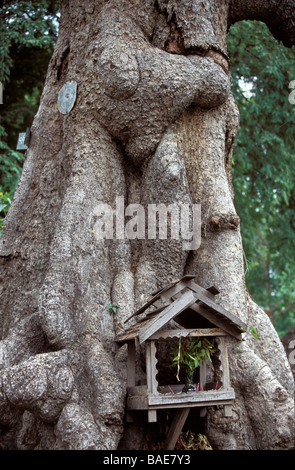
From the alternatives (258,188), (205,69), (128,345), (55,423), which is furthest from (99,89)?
(258,188)

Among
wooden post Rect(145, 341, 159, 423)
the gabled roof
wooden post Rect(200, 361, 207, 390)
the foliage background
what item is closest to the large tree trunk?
wooden post Rect(200, 361, 207, 390)

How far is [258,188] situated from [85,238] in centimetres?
742

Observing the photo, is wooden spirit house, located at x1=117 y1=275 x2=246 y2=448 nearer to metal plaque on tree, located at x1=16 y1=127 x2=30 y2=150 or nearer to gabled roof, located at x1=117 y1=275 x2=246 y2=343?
gabled roof, located at x1=117 y1=275 x2=246 y2=343

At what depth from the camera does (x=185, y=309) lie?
3857 mm

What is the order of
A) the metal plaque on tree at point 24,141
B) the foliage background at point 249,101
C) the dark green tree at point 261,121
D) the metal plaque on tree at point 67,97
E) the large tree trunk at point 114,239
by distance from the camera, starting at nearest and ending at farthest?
1. the large tree trunk at point 114,239
2. the metal plaque on tree at point 67,97
3. the metal plaque on tree at point 24,141
4. the foliage background at point 249,101
5. the dark green tree at point 261,121

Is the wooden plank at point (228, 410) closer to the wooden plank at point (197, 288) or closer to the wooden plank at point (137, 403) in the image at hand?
the wooden plank at point (137, 403)

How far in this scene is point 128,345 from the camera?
13.1 ft

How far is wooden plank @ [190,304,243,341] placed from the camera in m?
3.79

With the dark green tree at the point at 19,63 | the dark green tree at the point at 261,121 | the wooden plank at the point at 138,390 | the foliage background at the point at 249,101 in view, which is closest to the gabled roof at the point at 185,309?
the wooden plank at the point at 138,390

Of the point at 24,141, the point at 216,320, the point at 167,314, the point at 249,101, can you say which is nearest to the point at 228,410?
the point at 216,320

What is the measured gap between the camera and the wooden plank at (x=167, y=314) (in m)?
3.52

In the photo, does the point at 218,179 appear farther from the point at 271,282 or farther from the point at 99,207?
the point at 271,282

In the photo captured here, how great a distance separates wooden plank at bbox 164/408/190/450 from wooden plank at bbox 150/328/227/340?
54 centimetres
